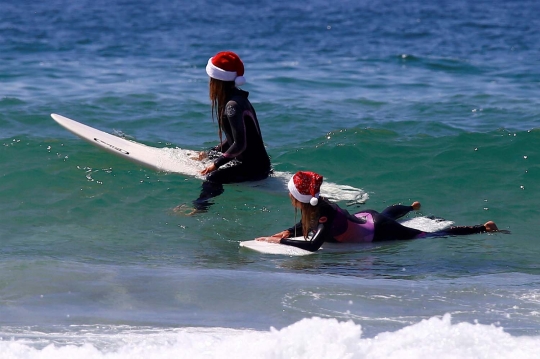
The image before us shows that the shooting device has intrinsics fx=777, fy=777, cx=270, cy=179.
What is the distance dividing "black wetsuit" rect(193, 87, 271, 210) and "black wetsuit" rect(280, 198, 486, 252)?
3.29 feet

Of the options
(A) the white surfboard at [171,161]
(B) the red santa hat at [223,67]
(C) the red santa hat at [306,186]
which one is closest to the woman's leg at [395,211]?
(A) the white surfboard at [171,161]

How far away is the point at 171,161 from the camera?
8.27 meters

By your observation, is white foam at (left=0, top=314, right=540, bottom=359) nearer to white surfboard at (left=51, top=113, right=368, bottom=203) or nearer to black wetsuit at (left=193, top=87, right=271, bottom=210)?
black wetsuit at (left=193, top=87, right=271, bottom=210)

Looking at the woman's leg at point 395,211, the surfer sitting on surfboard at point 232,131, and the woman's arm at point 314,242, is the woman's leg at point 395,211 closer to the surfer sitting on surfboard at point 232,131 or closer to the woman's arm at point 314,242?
the woman's arm at point 314,242

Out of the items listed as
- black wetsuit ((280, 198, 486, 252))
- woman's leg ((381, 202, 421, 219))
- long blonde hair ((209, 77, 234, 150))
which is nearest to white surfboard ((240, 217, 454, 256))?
black wetsuit ((280, 198, 486, 252))

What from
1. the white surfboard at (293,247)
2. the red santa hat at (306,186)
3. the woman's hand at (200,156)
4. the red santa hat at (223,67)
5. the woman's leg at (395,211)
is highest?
the red santa hat at (223,67)

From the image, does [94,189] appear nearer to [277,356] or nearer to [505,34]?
[277,356]

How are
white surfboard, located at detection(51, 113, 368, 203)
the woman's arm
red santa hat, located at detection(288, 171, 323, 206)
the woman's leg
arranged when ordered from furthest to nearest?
white surfboard, located at detection(51, 113, 368, 203)
the woman's leg
the woman's arm
red santa hat, located at detection(288, 171, 323, 206)

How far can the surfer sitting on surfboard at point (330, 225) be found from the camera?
20.8 feet

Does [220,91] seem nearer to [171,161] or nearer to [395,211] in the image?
[171,161]

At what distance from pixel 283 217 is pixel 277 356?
3823mm

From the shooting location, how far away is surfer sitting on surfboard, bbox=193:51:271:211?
728 centimetres

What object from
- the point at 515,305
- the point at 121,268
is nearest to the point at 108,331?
the point at 121,268

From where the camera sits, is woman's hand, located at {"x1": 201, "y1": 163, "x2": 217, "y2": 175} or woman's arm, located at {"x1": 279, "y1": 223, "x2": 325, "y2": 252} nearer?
woman's arm, located at {"x1": 279, "y1": 223, "x2": 325, "y2": 252}
